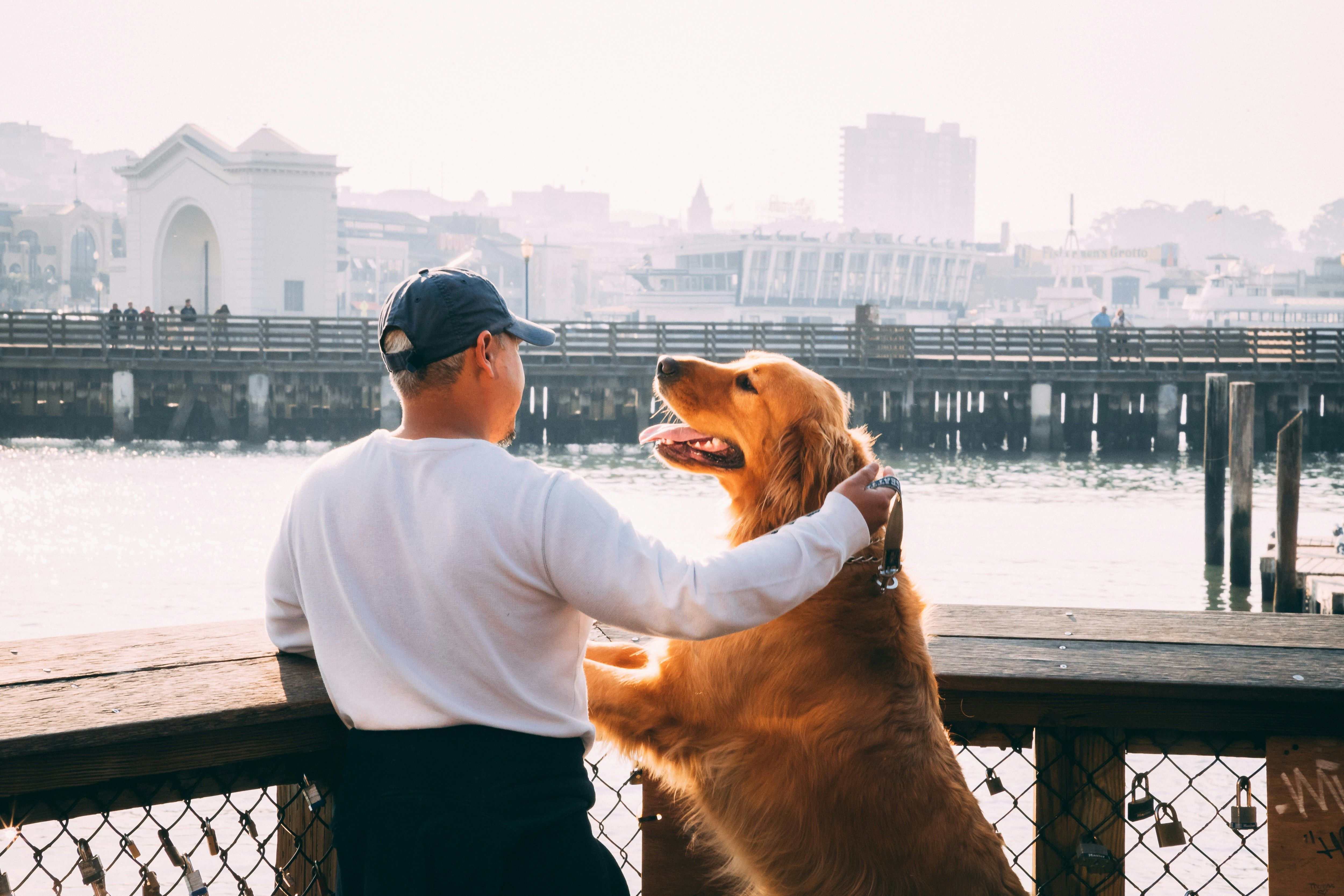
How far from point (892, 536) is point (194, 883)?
1201mm

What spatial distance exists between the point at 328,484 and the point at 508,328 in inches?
13.0

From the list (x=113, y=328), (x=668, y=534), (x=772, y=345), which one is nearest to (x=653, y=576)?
(x=668, y=534)

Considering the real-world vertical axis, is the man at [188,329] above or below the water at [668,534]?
above

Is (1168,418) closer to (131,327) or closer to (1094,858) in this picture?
(131,327)

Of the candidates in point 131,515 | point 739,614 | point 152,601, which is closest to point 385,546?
point 739,614

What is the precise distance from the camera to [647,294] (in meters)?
102

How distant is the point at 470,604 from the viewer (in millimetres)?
1611

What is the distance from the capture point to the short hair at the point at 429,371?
170 centimetres

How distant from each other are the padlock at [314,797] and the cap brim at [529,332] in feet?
2.59

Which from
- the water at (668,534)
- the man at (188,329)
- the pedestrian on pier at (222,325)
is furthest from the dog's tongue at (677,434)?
the pedestrian on pier at (222,325)

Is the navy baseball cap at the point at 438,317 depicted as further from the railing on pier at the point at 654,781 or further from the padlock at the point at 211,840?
the padlock at the point at 211,840

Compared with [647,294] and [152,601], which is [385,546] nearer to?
[152,601]

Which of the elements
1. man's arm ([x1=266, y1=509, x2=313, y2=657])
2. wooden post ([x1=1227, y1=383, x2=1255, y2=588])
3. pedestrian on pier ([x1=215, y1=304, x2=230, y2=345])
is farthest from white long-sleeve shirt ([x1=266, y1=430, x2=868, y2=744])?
pedestrian on pier ([x1=215, y1=304, x2=230, y2=345])

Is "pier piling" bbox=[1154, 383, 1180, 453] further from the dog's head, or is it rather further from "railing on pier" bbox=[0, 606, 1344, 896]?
"railing on pier" bbox=[0, 606, 1344, 896]
